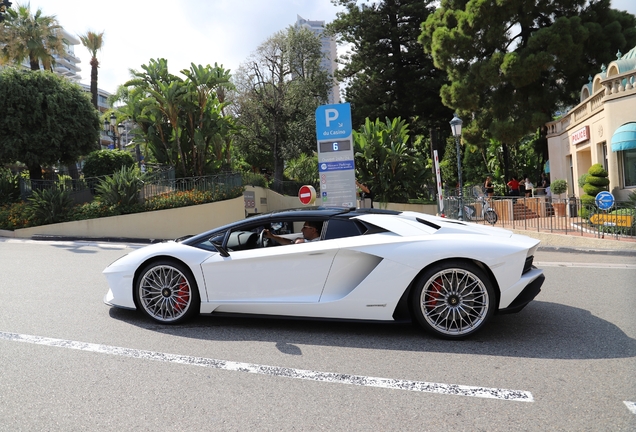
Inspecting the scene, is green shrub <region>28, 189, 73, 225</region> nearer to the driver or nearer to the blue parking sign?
the blue parking sign

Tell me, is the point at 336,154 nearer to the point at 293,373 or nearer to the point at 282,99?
the point at 293,373

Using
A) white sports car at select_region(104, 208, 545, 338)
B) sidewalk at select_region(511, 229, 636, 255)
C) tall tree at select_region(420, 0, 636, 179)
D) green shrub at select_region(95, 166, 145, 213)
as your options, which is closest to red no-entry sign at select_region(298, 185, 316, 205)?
sidewalk at select_region(511, 229, 636, 255)

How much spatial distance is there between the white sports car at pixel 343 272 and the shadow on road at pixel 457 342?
19 centimetres

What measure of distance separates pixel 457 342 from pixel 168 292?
9.48ft

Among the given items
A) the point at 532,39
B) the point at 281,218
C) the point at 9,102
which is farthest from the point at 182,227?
the point at 532,39

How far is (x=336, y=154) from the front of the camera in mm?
13117

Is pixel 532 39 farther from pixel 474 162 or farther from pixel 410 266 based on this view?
pixel 410 266

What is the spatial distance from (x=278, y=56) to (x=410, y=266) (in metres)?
31.5

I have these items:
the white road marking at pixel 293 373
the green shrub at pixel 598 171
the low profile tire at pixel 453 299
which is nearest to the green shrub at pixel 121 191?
the white road marking at pixel 293 373

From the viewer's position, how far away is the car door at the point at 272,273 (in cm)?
483

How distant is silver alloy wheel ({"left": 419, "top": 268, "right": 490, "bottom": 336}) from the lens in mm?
4586

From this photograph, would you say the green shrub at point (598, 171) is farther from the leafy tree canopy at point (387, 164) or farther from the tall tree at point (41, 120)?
the tall tree at point (41, 120)

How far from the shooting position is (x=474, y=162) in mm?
43906

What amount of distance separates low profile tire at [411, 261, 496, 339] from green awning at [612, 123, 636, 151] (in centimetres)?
1468
